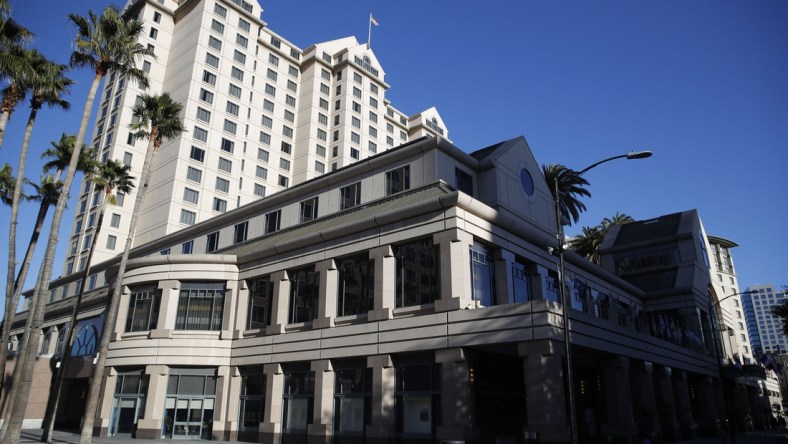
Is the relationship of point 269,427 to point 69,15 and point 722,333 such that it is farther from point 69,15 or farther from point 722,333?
point 722,333

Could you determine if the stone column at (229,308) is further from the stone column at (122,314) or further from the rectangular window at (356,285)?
the rectangular window at (356,285)

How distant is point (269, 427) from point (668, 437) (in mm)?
26598

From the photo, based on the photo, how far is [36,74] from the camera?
32.3 m

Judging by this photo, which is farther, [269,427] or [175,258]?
[175,258]

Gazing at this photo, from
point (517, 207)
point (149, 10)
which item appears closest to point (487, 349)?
point (517, 207)

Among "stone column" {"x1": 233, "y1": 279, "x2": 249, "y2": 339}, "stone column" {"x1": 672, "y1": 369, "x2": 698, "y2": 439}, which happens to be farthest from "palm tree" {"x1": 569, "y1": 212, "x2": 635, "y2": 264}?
"stone column" {"x1": 233, "y1": 279, "x2": 249, "y2": 339}

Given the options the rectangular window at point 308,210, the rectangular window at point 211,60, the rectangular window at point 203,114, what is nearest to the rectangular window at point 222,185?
the rectangular window at point 203,114

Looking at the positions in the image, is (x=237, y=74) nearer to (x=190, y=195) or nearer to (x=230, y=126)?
(x=230, y=126)

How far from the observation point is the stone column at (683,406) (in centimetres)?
4009

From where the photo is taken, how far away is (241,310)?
38656mm

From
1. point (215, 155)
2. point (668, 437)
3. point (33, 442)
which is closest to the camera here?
point (33, 442)

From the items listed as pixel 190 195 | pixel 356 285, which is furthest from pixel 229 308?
pixel 190 195

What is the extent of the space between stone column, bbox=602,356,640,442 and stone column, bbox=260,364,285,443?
1933 centimetres

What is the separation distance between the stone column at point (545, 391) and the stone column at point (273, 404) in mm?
16317
